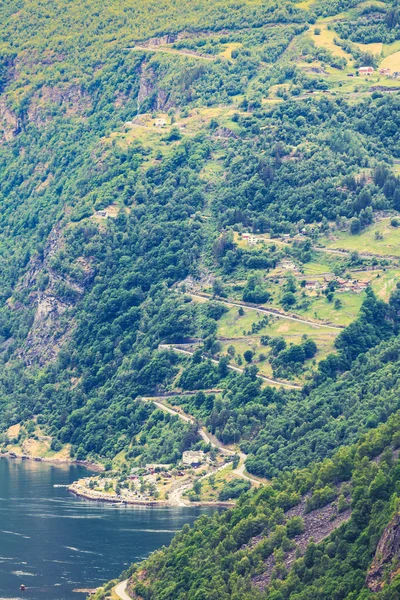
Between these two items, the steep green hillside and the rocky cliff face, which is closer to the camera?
the rocky cliff face

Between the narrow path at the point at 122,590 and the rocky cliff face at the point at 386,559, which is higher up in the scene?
the rocky cliff face at the point at 386,559

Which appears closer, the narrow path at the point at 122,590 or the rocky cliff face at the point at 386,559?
the rocky cliff face at the point at 386,559

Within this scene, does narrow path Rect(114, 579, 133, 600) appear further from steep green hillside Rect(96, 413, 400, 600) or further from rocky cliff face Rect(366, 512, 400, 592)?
rocky cliff face Rect(366, 512, 400, 592)

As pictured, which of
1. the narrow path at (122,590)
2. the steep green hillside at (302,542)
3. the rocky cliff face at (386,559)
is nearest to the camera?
the rocky cliff face at (386,559)

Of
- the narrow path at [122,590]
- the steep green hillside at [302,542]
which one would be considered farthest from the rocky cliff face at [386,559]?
the narrow path at [122,590]

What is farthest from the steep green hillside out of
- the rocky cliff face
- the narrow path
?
the narrow path

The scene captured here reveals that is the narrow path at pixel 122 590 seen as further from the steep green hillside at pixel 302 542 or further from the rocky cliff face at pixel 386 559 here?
the rocky cliff face at pixel 386 559
